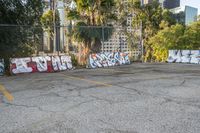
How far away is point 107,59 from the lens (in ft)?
52.8

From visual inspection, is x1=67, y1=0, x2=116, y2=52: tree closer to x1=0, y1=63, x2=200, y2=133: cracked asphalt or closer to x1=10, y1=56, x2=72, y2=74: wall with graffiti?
x1=10, y1=56, x2=72, y2=74: wall with graffiti

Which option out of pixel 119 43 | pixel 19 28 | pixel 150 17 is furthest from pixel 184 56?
pixel 19 28

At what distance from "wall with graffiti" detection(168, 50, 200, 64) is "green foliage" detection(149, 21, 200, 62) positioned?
3.41 feet

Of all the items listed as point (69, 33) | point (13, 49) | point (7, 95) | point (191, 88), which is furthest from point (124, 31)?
point (7, 95)

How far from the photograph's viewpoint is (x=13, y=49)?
13.2 metres

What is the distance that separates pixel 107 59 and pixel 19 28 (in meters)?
5.53

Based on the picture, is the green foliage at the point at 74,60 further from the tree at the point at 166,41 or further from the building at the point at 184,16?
the building at the point at 184,16

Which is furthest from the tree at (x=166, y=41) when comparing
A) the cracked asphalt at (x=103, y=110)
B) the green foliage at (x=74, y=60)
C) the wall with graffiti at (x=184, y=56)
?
the cracked asphalt at (x=103, y=110)

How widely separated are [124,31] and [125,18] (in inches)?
185

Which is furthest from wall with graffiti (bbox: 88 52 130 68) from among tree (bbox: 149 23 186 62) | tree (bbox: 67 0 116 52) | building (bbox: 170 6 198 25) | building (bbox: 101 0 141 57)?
building (bbox: 170 6 198 25)

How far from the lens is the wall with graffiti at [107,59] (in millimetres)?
15333

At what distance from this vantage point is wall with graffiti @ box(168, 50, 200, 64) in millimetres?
17139

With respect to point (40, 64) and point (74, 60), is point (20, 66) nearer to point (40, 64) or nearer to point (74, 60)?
point (40, 64)

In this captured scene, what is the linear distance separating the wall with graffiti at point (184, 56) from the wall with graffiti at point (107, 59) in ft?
11.0
